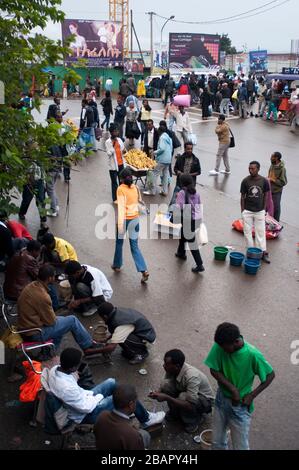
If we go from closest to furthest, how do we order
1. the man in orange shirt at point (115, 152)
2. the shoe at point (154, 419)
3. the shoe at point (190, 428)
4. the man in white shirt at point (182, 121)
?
the shoe at point (154, 419)
the shoe at point (190, 428)
the man in orange shirt at point (115, 152)
the man in white shirt at point (182, 121)

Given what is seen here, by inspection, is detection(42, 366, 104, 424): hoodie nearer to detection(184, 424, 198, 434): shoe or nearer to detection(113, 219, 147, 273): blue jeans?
detection(184, 424, 198, 434): shoe

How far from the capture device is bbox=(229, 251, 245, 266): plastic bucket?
27.5ft

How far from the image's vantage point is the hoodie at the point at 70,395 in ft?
14.1

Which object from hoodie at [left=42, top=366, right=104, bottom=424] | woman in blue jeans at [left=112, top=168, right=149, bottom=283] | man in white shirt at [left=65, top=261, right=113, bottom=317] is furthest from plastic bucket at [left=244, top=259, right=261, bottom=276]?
hoodie at [left=42, top=366, right=104, bottom=424]

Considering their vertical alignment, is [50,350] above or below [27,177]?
below

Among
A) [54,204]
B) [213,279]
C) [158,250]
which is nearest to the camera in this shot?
[213,279]

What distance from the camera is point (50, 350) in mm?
5305

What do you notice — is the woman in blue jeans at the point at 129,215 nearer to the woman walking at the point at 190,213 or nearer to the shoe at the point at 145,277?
the shoe at the point at 145,277

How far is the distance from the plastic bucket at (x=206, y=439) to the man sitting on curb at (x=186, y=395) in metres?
0.17

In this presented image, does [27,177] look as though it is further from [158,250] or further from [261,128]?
[261,128]

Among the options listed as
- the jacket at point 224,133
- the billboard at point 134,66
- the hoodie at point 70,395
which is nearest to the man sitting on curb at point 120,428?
the hoodie at point 70,395

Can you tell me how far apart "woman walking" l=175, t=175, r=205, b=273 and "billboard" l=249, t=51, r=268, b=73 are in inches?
1539

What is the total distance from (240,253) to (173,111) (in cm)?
747
